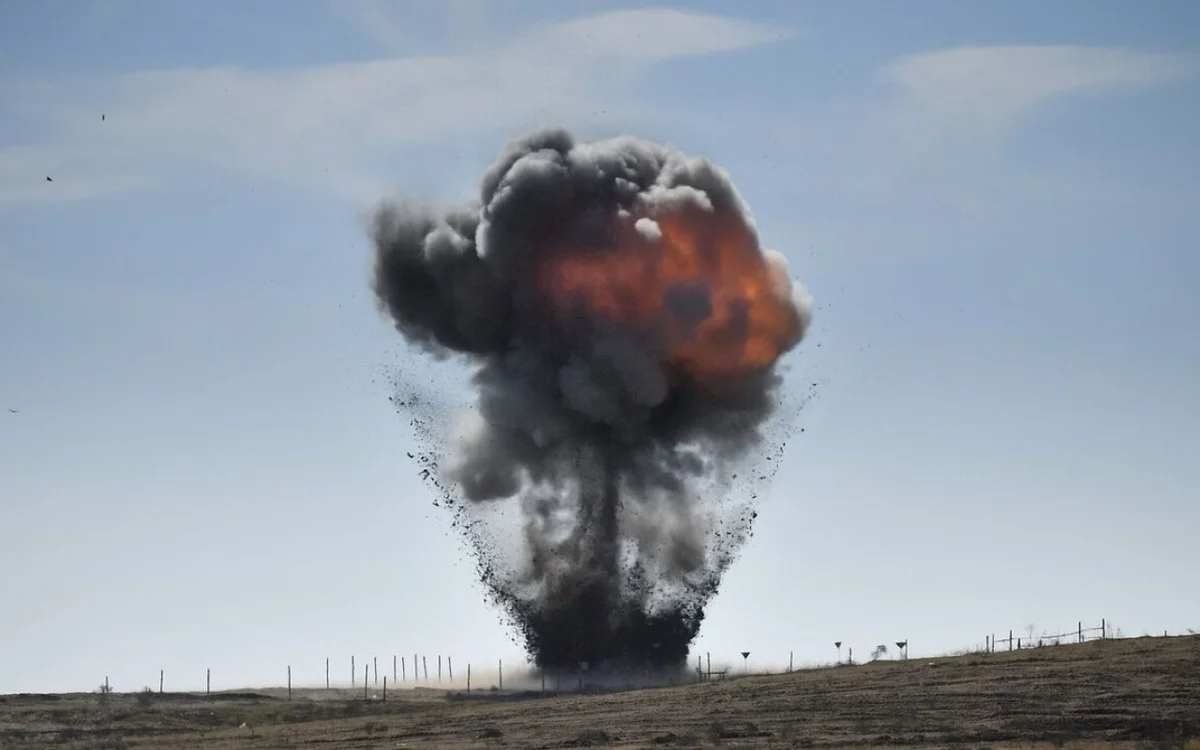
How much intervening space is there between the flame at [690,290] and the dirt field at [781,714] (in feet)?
83.7

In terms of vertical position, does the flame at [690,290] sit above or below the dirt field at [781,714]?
above

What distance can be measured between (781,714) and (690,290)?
4229cm

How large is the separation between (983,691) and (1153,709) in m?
9.84

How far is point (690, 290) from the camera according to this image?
410 ft

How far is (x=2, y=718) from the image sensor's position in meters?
102

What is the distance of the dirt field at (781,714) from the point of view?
78.2 meters

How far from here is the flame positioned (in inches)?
4953

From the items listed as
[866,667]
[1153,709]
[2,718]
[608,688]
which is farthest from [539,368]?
[1153,709]

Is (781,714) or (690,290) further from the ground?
(690,290)

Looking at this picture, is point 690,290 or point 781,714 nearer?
point 781,714

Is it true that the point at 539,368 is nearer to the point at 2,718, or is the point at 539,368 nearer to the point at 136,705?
the point at 136,705

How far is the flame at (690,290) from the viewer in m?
126

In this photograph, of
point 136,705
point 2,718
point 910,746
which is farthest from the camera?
point 136,705

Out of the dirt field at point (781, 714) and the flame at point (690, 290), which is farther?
the flame at point (690, 290)
